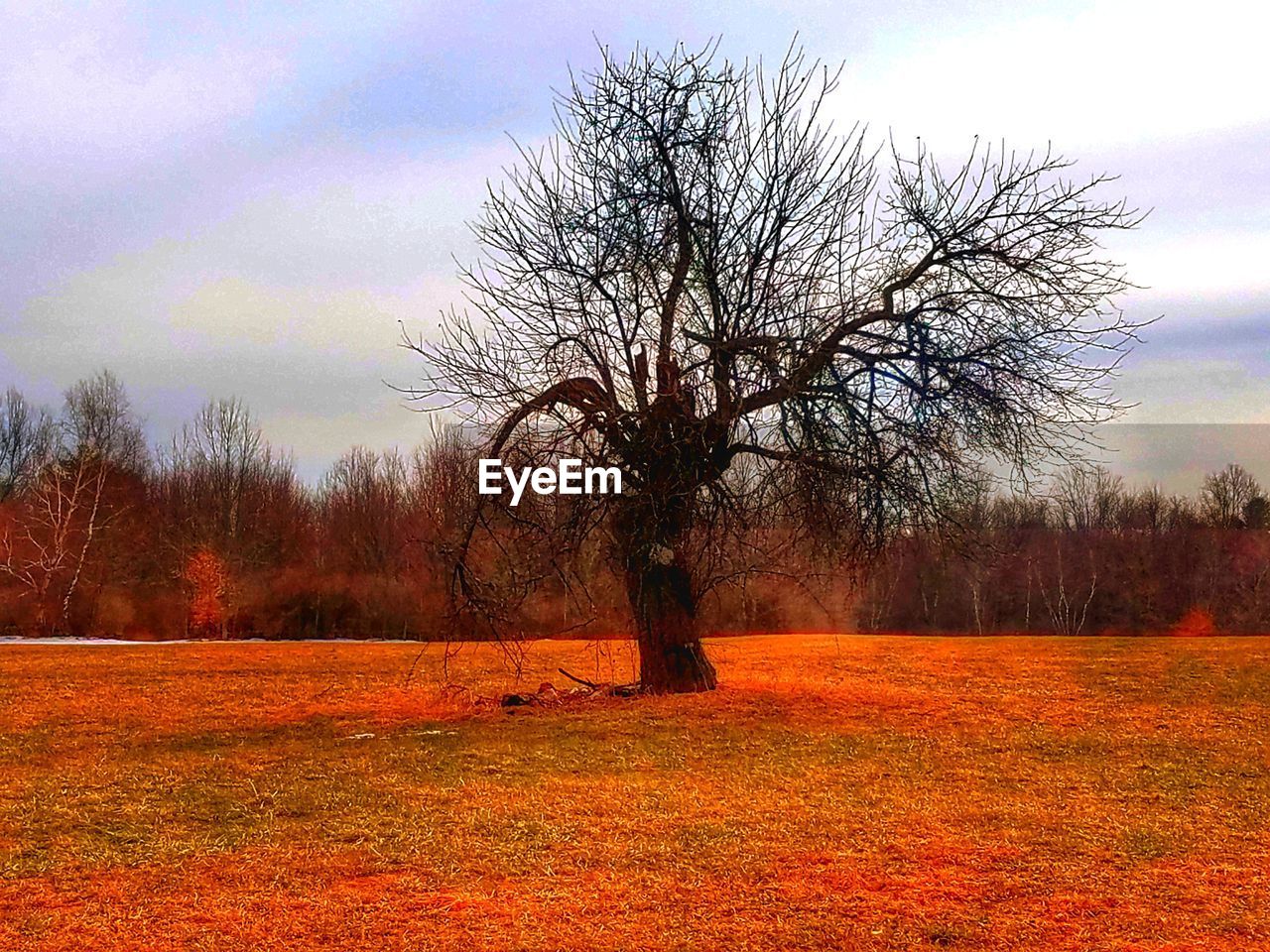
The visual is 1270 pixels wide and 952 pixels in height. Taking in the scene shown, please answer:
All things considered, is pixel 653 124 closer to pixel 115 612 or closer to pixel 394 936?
pixel 394 936

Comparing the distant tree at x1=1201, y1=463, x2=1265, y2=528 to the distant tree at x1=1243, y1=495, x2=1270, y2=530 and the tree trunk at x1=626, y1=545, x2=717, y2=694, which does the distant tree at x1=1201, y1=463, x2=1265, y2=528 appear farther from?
the tree trunk at x1=626, y1=545, x2=717, y2=694

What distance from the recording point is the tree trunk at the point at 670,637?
12836mm

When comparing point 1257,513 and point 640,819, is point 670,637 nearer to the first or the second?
point 640,819

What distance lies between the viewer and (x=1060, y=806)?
26.2 ft

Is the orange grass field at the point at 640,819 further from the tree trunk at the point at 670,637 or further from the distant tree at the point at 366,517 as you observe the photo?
the distant tree at the point at 366,517

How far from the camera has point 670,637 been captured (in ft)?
43.0

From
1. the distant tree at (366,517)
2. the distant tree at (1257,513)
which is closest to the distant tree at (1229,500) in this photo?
the distant tree at (1257,513)

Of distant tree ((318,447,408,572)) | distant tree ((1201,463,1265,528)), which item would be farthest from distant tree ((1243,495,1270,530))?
distant tree ((318,447,408,572))

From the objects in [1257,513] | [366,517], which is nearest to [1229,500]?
[1257,513]

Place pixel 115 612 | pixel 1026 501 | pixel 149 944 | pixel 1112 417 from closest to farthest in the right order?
1. pixel 149 944
2. pixel 1112 417
3. pixel 1026 501
4. pixel 115 612

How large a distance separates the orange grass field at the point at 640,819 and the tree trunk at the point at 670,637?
54 cm

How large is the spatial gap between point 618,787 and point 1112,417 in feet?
21.3

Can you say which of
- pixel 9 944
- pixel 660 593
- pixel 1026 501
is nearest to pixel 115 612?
pixel 660 593

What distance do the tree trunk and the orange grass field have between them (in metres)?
0.54
